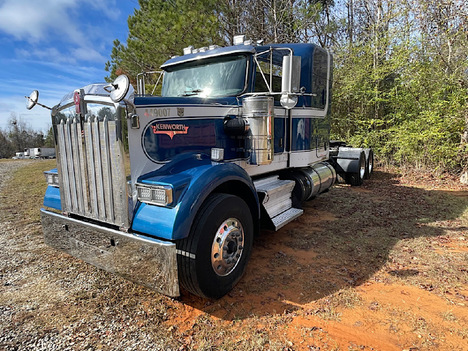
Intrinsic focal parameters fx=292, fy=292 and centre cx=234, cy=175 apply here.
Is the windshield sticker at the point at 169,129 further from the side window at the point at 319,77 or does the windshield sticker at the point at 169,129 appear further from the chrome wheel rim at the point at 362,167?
the chrome wheel rim at the point at 362,167

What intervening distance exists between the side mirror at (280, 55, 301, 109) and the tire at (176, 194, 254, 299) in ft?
4.50

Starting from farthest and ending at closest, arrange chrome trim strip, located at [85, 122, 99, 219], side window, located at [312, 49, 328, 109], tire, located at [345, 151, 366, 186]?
tire, located at [345, 151, 366, 186] → side window, located at [312, 49, 328, 109] → chrome trim strip, located at [85, 122, 99, 219]

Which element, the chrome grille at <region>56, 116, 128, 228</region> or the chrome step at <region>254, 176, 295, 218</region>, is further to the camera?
the chrome step at <region>254, 176, 295, 218</region>

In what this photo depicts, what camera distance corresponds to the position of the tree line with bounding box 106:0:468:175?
857cm

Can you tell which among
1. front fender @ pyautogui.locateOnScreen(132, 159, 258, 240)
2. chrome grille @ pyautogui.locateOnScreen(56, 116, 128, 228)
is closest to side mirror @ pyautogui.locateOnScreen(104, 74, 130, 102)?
chrome grille @ pyautogui.locateOnScreen(56, 116, 128, 228)

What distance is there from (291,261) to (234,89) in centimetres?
234

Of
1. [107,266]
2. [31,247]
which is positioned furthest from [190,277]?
[31,247]

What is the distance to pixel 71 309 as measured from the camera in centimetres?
271

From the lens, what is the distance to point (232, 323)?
251 cm

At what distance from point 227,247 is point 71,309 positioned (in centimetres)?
155

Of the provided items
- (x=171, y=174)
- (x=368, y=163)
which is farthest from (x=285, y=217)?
(x=368, y=163)

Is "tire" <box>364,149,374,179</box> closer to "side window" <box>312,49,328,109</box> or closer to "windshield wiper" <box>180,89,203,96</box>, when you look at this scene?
"side window" <box>312,49,328,109</box>

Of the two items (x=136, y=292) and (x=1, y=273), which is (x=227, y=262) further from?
(x=1, y=273)

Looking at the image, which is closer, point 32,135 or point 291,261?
point 291,261
